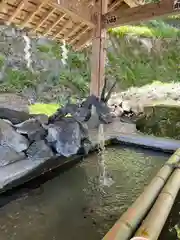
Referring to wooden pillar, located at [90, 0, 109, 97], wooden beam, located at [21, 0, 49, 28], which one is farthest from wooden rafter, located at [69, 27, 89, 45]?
wooden beam, located at [21, 0, 49, 28]

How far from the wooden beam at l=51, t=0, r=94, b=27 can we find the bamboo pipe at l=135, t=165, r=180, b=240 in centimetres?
338

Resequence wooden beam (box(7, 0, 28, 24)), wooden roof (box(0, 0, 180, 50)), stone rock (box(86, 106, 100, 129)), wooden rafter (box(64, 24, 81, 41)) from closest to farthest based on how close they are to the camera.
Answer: wooden beam (box(7, 0, 28, 24)), wooden roof (box(0, 0, 180, 50)), stone rock (box(86, 106, 100, 129)), wooden rafter (box(64, 24, 81, 41))

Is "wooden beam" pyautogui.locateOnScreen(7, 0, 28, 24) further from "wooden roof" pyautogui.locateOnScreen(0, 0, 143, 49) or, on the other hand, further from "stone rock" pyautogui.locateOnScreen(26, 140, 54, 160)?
"stone rock" pyautogui.locateOnScreen(26, 140, 54, 160)

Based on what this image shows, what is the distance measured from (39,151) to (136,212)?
169cm

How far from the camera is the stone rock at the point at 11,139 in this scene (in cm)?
345

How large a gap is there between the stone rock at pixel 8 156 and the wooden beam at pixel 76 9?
266 centimetres

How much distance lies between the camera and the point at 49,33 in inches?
241

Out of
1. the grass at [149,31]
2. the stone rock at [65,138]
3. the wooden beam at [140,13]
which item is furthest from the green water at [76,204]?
the grass at [149,31]

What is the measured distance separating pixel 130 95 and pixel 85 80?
7.68ft

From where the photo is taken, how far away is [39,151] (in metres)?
3.58

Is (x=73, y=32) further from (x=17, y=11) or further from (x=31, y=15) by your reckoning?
(x=17, y=11)

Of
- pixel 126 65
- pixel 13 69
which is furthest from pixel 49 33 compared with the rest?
pixel 126 65

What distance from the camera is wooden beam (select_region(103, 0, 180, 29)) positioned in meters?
4.97

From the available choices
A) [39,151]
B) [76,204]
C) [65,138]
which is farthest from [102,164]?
[76,204]
